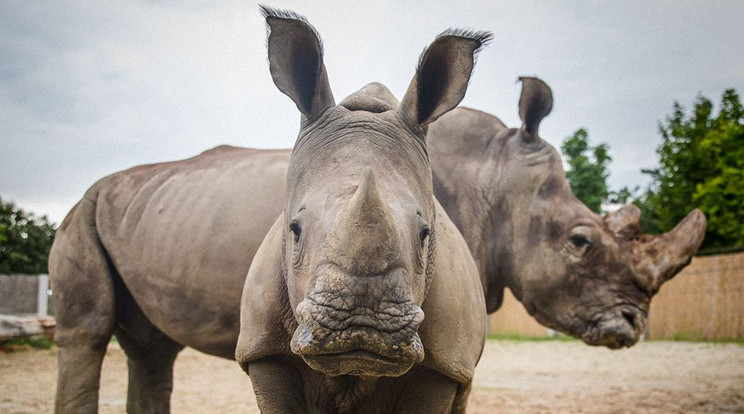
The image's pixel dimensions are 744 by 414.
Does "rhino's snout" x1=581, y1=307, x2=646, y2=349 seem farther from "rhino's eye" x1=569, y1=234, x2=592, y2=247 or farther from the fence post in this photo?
the fence post

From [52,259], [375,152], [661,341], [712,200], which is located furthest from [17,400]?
[712,200]

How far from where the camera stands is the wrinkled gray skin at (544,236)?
5773 millimetres

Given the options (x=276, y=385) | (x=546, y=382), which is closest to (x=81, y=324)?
(x=276, y=385)

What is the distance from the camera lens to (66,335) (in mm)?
5402

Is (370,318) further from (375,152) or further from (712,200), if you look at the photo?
(712,200)

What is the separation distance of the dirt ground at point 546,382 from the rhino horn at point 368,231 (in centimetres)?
566

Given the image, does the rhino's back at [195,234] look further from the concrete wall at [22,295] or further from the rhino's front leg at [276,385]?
the concrete wall at [22,295]

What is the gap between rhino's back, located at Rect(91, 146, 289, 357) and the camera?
192 inches

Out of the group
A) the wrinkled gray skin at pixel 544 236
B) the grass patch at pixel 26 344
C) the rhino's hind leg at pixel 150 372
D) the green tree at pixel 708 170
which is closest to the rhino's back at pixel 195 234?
the rhino's hind leg at pixel 150 372

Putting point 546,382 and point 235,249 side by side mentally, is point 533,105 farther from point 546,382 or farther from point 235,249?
point 546,382

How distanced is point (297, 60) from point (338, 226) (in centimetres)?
112

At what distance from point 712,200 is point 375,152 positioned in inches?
886

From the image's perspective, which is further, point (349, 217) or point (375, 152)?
point (375, 152)

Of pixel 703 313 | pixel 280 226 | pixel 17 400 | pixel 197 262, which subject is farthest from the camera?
pixel 703 313
